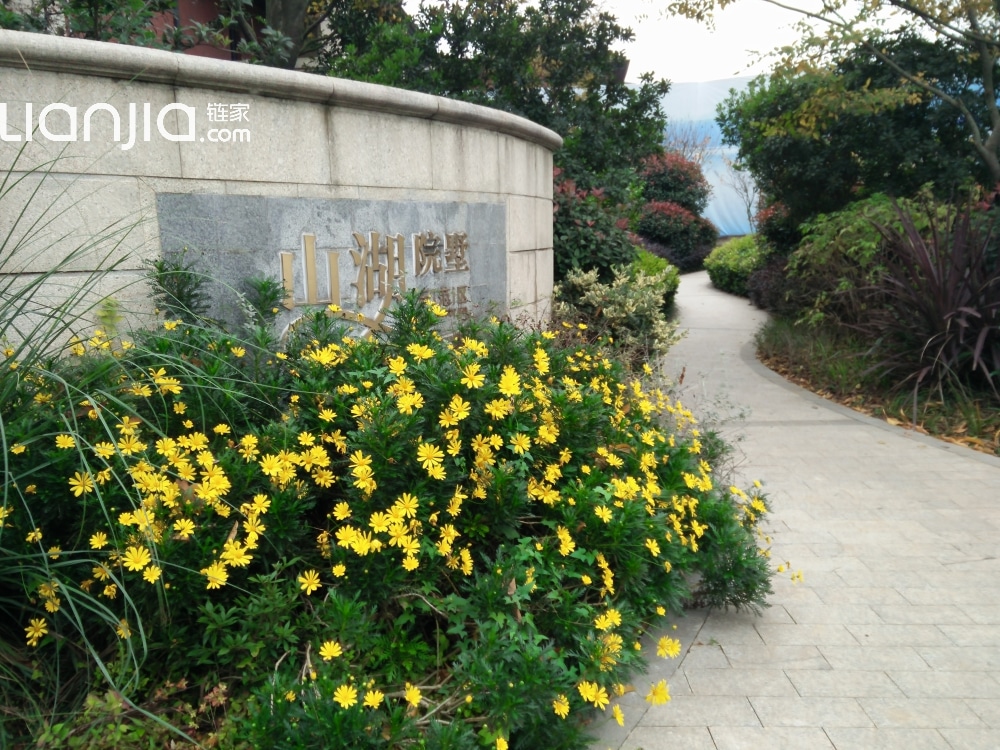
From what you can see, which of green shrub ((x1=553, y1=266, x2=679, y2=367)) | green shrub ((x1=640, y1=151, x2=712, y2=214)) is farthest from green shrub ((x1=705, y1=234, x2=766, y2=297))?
green shrub ((x1=553, y1=266, x2=679, y2=367))

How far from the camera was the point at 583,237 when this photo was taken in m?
7.81

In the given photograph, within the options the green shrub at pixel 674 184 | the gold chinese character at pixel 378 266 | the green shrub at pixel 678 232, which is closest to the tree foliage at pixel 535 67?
the gold chinese character at pixel 378 266

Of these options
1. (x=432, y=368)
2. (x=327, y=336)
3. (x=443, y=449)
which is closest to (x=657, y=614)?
(x=443, y=449)

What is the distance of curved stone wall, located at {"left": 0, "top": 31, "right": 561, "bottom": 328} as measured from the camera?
309cm

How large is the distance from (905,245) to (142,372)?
20.6 ft

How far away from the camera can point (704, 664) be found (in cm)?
272

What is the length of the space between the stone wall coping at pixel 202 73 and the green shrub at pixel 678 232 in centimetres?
1897

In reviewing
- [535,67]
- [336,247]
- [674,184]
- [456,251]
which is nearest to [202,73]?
[336,247]

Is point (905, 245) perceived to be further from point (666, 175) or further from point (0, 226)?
point (666, 175)

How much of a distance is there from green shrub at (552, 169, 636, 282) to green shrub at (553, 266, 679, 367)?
1.49ft

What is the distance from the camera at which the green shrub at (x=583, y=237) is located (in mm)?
7777

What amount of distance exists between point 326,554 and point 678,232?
22819 mm

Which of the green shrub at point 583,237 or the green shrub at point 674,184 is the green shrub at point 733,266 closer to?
the green shrub at point 674,184

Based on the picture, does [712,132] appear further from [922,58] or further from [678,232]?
[922,58]
